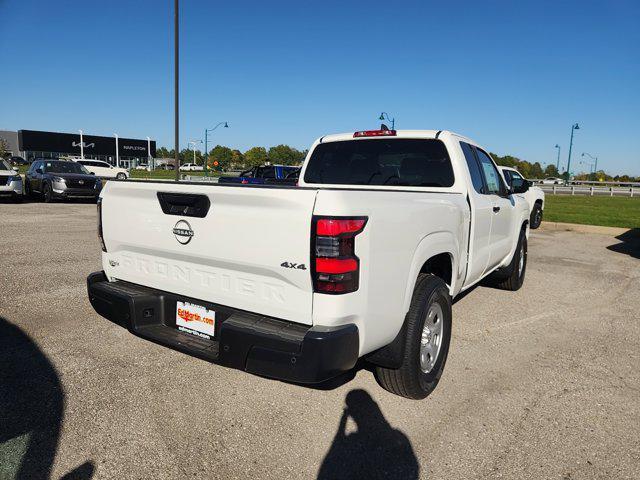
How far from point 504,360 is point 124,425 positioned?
303 centimetres

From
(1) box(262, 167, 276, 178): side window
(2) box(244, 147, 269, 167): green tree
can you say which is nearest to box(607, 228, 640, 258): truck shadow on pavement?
(1) box(262, 167, 276, 178): side window

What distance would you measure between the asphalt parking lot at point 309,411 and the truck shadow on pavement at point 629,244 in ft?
20.2

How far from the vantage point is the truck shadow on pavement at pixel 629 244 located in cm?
1006

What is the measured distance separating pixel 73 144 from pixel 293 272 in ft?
279

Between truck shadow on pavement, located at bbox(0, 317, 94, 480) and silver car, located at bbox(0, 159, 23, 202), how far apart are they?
1372cm

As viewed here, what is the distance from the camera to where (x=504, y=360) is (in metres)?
3.97


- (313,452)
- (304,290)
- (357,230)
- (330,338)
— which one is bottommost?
(313,452)

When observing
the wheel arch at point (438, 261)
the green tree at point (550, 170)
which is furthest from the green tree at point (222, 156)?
the wheel arch at point (438, 261)

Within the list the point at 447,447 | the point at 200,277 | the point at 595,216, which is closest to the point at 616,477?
the point at 447,447

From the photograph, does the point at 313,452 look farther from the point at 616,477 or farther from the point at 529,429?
the point at 616,477

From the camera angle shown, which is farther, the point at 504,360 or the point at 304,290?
the point at 504,360

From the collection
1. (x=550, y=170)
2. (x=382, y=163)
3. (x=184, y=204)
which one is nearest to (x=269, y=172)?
(x=382, y=163)

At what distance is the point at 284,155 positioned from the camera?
336ft

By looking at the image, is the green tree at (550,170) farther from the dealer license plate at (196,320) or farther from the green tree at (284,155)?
the dealer license plate at (196,320)
